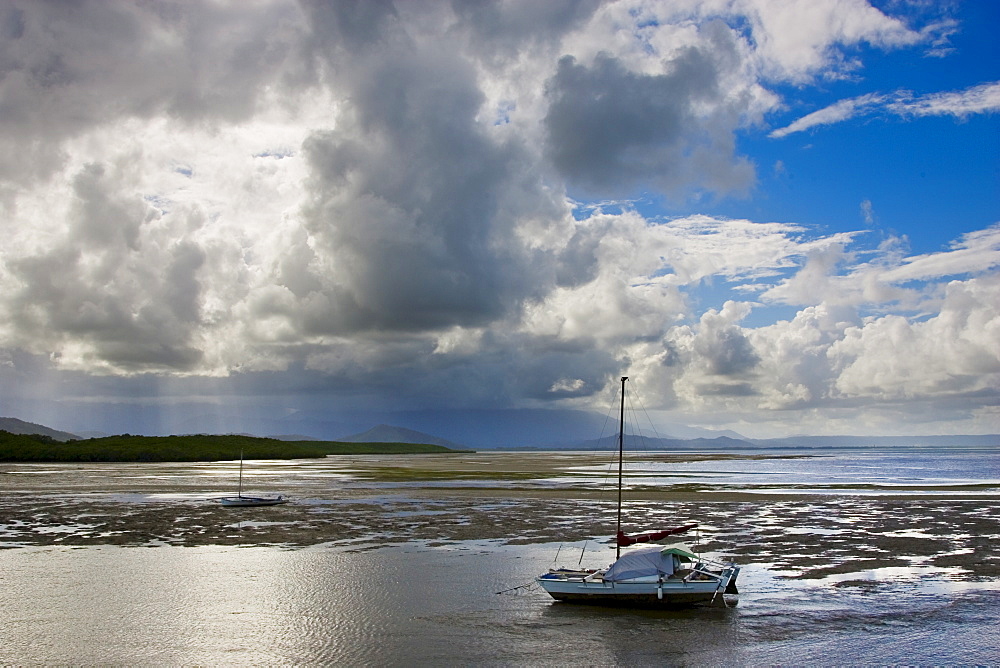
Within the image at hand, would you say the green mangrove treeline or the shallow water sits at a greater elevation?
the shallow water

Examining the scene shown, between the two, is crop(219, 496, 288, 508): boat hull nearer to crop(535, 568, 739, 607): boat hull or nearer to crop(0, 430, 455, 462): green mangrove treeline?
crop(535, 568, 739, 607): boat hull

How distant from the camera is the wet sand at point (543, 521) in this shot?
3706cm

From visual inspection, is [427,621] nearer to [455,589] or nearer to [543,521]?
[455,589]

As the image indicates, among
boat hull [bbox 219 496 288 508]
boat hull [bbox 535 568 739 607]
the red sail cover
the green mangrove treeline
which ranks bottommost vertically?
the green mangrove treeline

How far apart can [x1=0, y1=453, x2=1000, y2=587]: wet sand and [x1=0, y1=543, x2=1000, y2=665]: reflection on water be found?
5.37 metres

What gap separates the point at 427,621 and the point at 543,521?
24.4 m

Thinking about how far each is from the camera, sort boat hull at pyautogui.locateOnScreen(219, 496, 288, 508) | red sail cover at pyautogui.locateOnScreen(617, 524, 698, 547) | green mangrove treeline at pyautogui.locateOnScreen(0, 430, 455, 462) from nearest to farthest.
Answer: red sail cover at pyautogui.locateOnScreen(617, 524, 698, 547), boat hull at pyautogui.locateOnScreen(219, 496, 288, 508), green mangrove treeline at pyautogui.locateOnScreen(0, 430, 455, 462)

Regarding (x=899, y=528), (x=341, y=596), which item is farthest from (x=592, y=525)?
(x=341, y=596)

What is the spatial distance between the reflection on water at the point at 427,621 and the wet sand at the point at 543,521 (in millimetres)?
5373

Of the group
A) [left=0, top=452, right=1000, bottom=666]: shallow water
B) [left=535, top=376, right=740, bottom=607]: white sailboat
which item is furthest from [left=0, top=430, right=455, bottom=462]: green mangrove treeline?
[left=535, top=376, right=740, bottom=607]: white sailboat

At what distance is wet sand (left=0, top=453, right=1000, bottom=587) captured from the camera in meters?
37.1

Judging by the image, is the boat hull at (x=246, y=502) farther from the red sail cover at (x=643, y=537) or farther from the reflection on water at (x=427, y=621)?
the red sail cover at (x=643, y=537)

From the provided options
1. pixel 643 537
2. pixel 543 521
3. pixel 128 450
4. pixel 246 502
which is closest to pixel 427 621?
pixel 643 537

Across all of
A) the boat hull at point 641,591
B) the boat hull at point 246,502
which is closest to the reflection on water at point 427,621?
the boat hull at point 641,591
